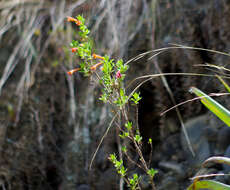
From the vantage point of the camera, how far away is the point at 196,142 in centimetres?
167

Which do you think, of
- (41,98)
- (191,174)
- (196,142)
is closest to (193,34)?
(196,142)

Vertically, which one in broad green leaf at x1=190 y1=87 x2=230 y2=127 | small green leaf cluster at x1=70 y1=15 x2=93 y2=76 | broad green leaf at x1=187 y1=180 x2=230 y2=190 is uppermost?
small green leaf cluster at x1=70 y1=15 x2=93 y2=76

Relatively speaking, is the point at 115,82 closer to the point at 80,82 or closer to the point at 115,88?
the point at 115,88

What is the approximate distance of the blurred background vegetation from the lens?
1808 mm

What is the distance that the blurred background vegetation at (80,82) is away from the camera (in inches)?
71.2

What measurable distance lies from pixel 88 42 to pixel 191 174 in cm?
87

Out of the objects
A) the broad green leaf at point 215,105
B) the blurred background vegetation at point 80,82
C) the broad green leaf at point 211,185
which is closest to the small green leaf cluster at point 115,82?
the broad green leaf at point 215,105

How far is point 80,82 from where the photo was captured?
233cm

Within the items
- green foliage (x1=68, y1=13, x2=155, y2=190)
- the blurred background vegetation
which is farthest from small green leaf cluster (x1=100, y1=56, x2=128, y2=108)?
the blurred background vegetation

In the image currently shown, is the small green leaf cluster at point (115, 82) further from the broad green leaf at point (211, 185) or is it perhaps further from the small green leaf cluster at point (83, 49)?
the broad green leaf at point (211, 185)

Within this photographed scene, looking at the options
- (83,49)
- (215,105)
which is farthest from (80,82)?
(215,105)

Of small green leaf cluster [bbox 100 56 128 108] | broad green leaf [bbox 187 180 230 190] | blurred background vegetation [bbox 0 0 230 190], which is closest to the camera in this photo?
broad green leaf [bbox 187 180 230 190]

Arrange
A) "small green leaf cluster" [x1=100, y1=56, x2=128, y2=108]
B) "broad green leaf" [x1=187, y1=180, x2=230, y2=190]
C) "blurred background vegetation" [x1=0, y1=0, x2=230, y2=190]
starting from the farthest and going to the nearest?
"blurred background vegetation" [x1=0, y1=0, x2=230, y2=190] < "small green leaf cluster" [x1=100, y1=56, x2=128, y2=108] < "broad green leaf" [x1=187, y1=180, x2=230, y2=190]

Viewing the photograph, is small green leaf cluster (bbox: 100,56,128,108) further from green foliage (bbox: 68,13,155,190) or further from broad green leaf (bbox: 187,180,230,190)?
broad green leaf (bbox: 187,180,230,190)
